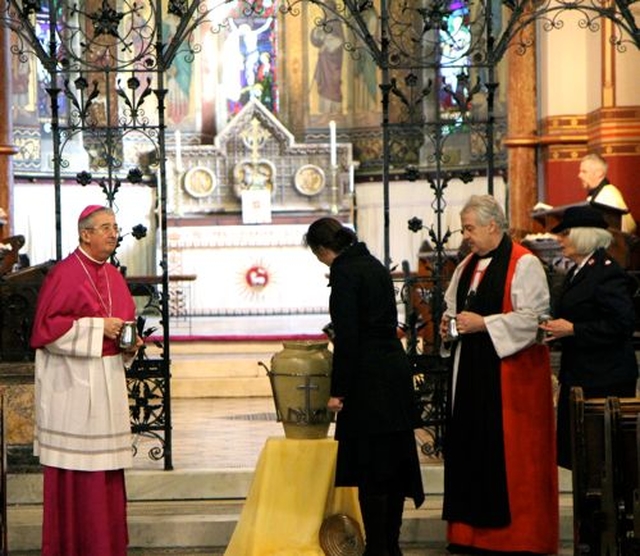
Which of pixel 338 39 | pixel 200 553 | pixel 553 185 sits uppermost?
pixel 338 39

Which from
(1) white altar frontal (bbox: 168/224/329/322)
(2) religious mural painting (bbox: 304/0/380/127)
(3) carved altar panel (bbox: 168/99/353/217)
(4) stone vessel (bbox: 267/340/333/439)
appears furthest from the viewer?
(2) religious mural painting (bbox: 304/0/380/127)

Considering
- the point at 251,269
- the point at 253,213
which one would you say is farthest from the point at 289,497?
the point at 253,213

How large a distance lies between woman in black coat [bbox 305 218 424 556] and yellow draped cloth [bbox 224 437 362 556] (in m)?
0.31

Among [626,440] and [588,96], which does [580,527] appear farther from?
[588,96]

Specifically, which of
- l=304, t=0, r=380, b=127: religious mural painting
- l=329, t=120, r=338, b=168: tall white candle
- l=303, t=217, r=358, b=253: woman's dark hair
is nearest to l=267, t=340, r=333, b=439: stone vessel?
l=303, t=217, r=358, b=253: woman's dark hair

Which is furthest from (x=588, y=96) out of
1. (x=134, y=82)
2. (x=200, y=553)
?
(x=200, y=553)

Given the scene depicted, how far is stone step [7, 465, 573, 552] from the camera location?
276 inches

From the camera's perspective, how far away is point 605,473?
5.32 metres

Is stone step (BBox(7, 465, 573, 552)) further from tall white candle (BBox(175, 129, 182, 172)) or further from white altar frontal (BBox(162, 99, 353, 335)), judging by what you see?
tall white candle (BBox(175, 129, 182, 172))

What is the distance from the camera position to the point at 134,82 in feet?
25.3

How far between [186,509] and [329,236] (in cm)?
201

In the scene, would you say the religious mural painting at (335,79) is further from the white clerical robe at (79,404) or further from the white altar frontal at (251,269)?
the white clerical robe at (79,404)

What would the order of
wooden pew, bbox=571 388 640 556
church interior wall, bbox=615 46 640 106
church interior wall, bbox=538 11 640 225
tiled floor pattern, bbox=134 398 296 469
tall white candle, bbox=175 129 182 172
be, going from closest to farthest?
wooden pew, bbox=571 388 640 556
tiled floor pattern, bbox=134 398 296 469
church interior wall, bbox=615 46 640 106
church interior wall, bbox=538 11 640 225
tall white candle, bbox=175 129 182 172

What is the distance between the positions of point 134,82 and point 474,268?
2.25 m
